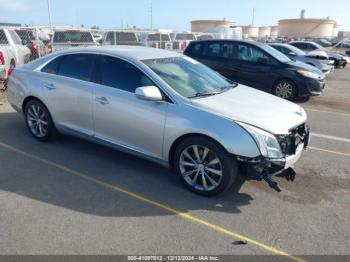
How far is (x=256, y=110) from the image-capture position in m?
3.89

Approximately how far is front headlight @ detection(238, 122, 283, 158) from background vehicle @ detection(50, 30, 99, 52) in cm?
1254

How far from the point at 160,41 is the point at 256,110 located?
52.4 feet

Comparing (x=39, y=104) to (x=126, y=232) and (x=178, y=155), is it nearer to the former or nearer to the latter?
(x=178, y=155)

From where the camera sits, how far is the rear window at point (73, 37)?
14.8 metres

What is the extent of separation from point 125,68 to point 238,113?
1644mm

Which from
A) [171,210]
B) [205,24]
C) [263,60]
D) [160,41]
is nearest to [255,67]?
[263,60]

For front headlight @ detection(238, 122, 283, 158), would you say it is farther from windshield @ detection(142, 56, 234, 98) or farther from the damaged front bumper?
windshield @ detection(142, 56, 234, 98)

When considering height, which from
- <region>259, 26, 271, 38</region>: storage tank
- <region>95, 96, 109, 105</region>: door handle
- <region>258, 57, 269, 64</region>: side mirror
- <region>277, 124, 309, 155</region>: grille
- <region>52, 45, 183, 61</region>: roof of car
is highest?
<region>52, 45, 183, 61</region>: roof of car

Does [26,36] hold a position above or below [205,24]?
above

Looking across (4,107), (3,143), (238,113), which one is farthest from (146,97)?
(4,107)

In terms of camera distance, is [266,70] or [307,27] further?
[307,27]

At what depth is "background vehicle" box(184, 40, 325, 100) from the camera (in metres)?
9.22

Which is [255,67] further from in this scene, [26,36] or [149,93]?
[26,36]

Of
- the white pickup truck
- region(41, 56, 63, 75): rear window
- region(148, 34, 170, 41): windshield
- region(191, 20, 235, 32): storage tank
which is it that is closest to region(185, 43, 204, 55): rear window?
the white pickup truck
